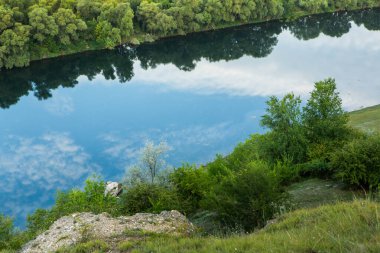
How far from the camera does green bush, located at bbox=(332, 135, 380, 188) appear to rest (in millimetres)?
31562

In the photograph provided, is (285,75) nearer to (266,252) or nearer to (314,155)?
(314,155)

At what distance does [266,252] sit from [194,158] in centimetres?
4773

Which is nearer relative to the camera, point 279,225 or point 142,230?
point 279,225

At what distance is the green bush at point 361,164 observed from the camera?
31.6m

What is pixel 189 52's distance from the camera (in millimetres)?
113438

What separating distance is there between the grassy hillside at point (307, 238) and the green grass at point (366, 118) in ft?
124

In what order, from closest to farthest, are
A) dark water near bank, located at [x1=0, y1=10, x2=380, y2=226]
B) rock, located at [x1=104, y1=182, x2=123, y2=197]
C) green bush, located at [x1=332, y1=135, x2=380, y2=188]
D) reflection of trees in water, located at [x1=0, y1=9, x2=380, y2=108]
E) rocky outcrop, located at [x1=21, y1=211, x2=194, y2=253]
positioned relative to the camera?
rocky outcrop, located at [x1=21, y1=211, x2=194, y2=253]
green bush, located at [x1=332, y1=135, x2=380, y2=188]
rock, located at [x1=104, y1=182, x2=123, y2=197]
dark water near bank, located at [x1=0, y1=10, x2=380, y2=226]
reflection of trees in water, located at [x1=0, y1=9, x2=380, y2=108]

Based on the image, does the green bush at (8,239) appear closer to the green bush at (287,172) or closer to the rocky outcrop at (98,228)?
the rocky outcrop at (98,228)

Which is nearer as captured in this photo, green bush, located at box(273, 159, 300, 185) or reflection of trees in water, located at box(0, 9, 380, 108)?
green bush, located at box(273, 159, 300, 185)

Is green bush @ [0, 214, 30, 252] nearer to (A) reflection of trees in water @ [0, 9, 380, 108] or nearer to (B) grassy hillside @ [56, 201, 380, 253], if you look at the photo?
(B) grassy hillside @ [56, 201, 380, 253]

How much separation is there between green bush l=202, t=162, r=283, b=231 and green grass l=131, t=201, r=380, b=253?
5044 millimetres

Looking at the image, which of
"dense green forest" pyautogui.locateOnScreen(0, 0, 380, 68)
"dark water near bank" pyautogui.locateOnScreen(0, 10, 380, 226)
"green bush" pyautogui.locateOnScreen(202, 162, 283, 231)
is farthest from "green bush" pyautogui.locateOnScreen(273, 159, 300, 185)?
"dense green forest" pyautogui.locateOnScreen(0, 0, 380, 68)

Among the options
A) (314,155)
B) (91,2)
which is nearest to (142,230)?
(314,155)

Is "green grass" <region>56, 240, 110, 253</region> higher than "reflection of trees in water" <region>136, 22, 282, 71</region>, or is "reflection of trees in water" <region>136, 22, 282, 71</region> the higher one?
Answer: "reflection of trees in water" <region>136, 22, 282, 71</region>
